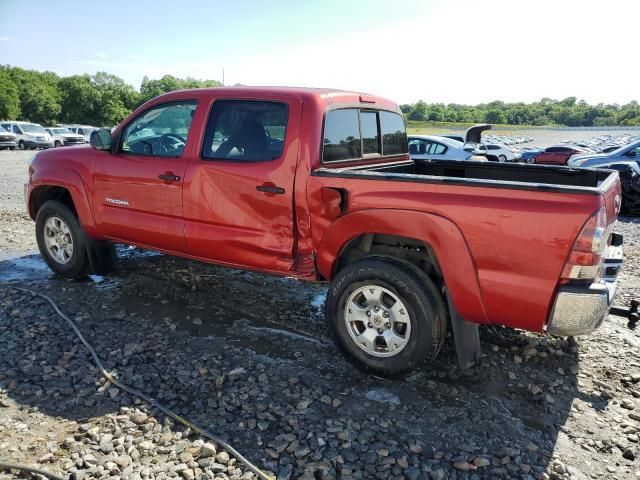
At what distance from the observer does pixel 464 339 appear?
11.4 feet

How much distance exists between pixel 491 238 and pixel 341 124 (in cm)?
175

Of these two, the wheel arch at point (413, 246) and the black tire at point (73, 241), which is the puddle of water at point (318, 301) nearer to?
the wheel arch at point (413, 246)

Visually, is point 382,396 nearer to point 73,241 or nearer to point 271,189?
point 271,189

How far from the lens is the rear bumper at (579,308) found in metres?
2.88

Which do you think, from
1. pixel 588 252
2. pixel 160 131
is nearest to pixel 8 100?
pixel 160 131

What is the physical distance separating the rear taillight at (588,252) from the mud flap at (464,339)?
0.74 m

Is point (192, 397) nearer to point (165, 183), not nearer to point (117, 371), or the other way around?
point (117, 371)

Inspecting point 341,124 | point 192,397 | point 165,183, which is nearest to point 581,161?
point 341,124

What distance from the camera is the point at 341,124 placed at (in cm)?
423

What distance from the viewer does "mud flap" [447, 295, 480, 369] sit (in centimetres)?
342

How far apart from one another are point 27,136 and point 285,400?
108 feet

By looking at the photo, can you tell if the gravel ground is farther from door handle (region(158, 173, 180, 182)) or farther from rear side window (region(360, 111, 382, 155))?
rear side window (region(360, 111, 382, 155))

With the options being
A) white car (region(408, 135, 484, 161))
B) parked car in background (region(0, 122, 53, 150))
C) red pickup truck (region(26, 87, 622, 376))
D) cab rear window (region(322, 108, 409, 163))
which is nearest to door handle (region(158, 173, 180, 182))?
red pickup truck (region(26, 87, 622, 376))

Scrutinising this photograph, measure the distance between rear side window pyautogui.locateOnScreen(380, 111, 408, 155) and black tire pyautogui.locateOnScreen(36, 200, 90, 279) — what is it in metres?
3.28
